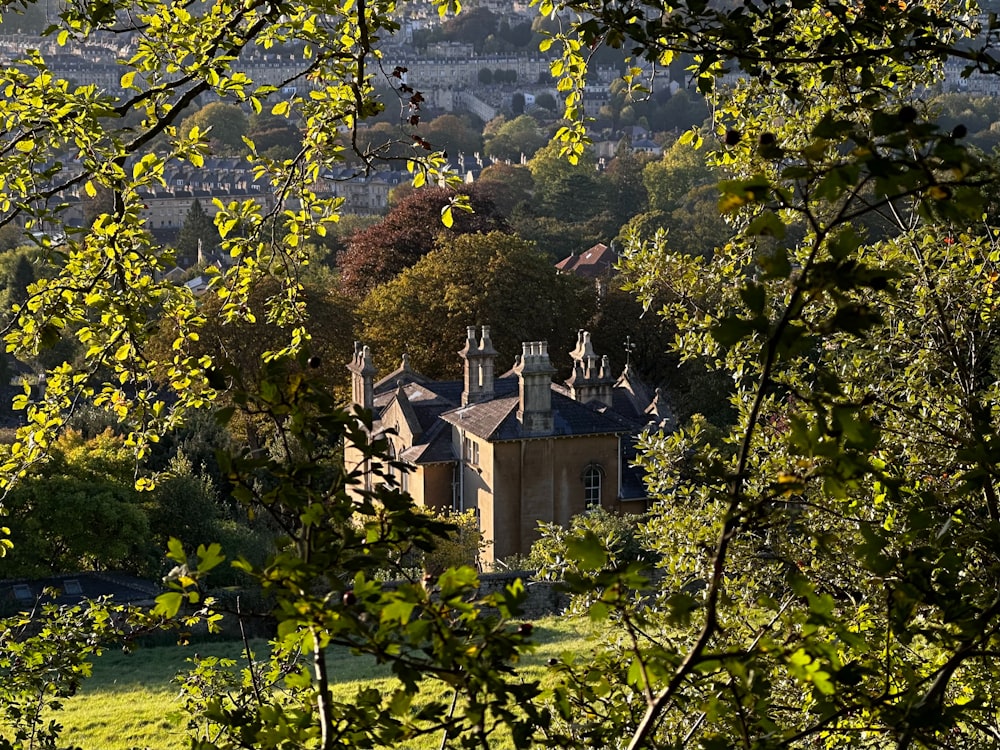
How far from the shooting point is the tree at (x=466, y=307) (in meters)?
33.5

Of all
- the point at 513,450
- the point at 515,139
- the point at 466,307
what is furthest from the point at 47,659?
the point at 515,139

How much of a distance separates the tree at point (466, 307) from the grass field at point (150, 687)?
15079 millimetres

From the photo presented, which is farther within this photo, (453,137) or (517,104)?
(517,104)

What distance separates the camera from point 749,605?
541 cm

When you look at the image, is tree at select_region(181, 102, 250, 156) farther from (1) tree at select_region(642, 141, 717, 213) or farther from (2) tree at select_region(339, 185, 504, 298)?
(2) tree at select_region(339, 185, 504, 298)

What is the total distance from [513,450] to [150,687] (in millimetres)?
9021

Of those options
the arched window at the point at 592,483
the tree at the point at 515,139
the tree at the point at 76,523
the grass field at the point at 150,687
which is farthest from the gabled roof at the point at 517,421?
the tree at the point at 515,139

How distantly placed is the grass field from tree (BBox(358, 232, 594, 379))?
49.5ft

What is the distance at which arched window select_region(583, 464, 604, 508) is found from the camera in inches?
969

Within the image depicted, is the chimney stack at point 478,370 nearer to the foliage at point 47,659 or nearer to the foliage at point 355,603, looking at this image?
the foliage at point 47,659

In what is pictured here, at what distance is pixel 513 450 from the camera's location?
23938mm

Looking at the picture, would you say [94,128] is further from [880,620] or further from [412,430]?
[412,430]

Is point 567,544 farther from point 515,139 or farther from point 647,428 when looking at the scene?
point 515,139

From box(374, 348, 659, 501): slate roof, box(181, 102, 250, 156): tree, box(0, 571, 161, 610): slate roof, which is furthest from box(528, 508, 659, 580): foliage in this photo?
box(181, 102, 250, 156): tree
